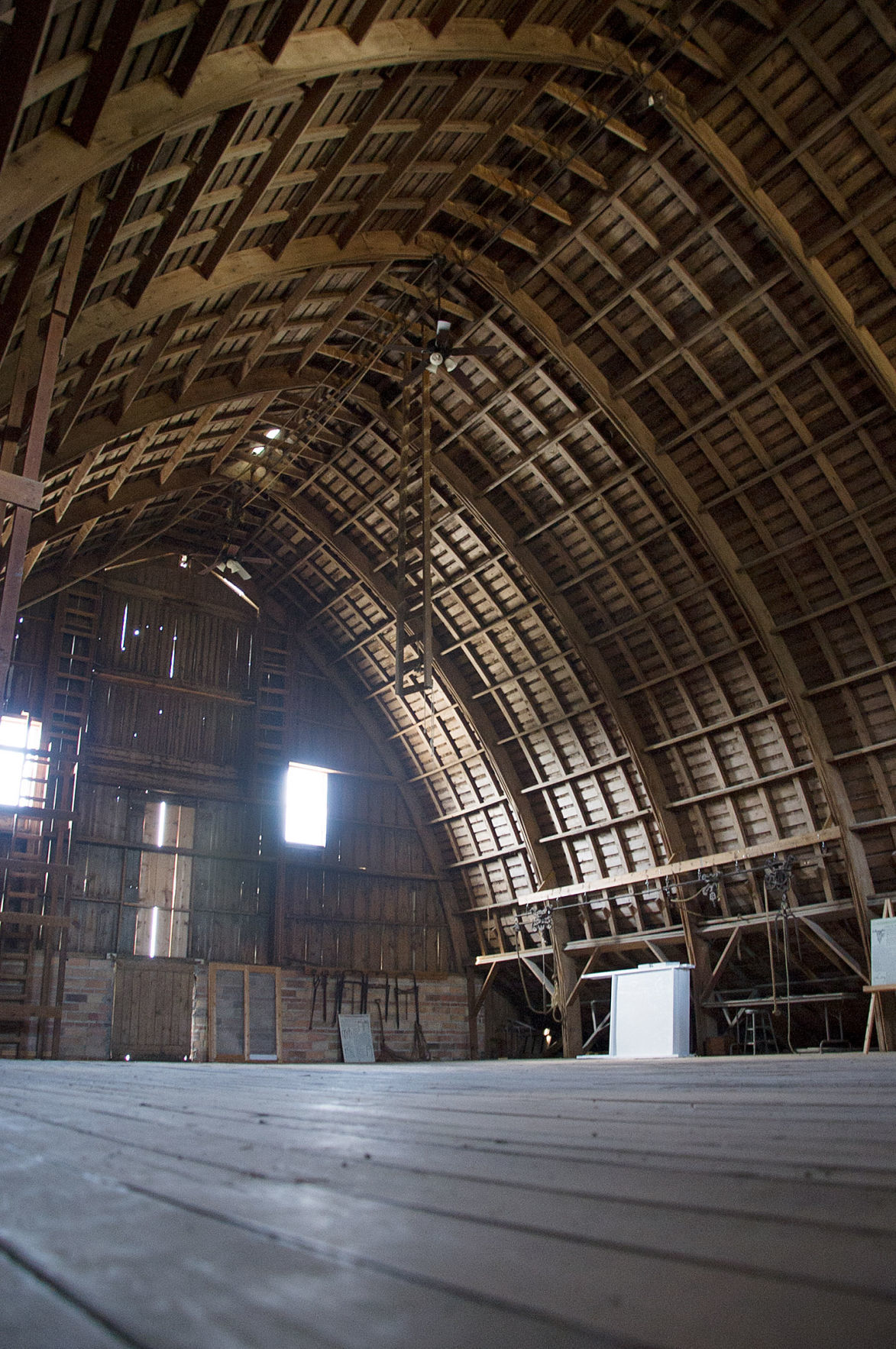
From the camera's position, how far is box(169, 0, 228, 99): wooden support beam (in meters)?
7.79

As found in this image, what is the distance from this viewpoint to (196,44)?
805 centimetres

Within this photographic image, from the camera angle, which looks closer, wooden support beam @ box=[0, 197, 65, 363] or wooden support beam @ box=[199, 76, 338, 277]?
wooden support beam @ box=[0, 197, 65, 363]

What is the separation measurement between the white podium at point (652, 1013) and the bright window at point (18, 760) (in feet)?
40.8

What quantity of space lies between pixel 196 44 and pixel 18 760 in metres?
15.9

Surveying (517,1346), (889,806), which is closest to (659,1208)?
(517,1346)

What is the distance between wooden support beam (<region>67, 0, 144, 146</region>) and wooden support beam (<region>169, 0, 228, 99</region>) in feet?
2.78

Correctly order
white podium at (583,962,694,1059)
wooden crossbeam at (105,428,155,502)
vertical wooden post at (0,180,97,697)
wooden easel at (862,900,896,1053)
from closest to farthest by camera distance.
Result: vertical wooden post at (0,180,97,697)
wooden easel at (862,900,896,1053)
wooden crossbeam at (105,428,155,502)
white podium at (583,962,694,1059)

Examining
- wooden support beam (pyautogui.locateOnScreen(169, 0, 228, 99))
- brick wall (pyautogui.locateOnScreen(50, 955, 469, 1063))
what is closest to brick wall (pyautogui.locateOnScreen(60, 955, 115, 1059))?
brick wall (pyautogui.locateOnScreen(50, 955, 469, 1063))

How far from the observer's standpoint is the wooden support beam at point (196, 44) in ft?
25.6

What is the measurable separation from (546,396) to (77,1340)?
18.0 m

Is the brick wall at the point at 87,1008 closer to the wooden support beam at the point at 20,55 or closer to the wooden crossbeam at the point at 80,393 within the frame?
the wooden crossbeam at the point at 80,393

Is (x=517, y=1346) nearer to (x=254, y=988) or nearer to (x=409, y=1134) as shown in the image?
(x=409, y=1134)

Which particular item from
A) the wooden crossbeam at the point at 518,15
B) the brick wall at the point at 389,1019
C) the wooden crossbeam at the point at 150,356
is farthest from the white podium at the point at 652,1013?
the wooden crossbeam at the point at 518,15

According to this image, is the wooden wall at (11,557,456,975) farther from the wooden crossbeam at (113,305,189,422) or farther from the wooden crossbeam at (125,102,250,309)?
the wooden crossbeam at (125,102,250,309)
